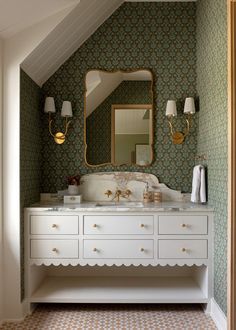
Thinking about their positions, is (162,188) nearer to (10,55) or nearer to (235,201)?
(235,201)

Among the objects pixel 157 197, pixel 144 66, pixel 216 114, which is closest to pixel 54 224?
pixel 157 197

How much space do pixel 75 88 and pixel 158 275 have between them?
1968 mm

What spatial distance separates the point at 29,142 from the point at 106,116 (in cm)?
78

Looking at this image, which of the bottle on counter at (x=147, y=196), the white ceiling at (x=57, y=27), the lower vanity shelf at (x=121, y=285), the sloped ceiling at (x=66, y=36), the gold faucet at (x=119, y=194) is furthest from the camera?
the gold faucet at (x=119, y=194)

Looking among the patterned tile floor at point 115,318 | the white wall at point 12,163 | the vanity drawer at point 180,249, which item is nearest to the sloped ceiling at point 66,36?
the white wall at point 12,163

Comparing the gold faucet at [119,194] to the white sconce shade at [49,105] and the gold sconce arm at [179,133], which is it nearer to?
the gold sconce arm at [179,133]

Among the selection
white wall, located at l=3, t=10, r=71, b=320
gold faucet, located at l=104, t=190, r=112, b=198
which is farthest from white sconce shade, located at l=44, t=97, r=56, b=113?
gold faucet, located at l=104, t=190, r=112, b=198

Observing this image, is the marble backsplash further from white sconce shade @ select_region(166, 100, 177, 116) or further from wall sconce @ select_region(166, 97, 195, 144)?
white sconce shade @ select_region(166, 100, 177, 116)

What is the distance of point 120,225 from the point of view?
112 inches

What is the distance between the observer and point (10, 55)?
2.73 m

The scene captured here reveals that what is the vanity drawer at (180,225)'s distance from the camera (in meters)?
2.83

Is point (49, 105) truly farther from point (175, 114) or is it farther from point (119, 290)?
point (119, 290)

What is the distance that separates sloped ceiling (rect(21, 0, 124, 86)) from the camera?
2787 mm

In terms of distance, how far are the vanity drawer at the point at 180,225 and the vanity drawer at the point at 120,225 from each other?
0.10 meters
